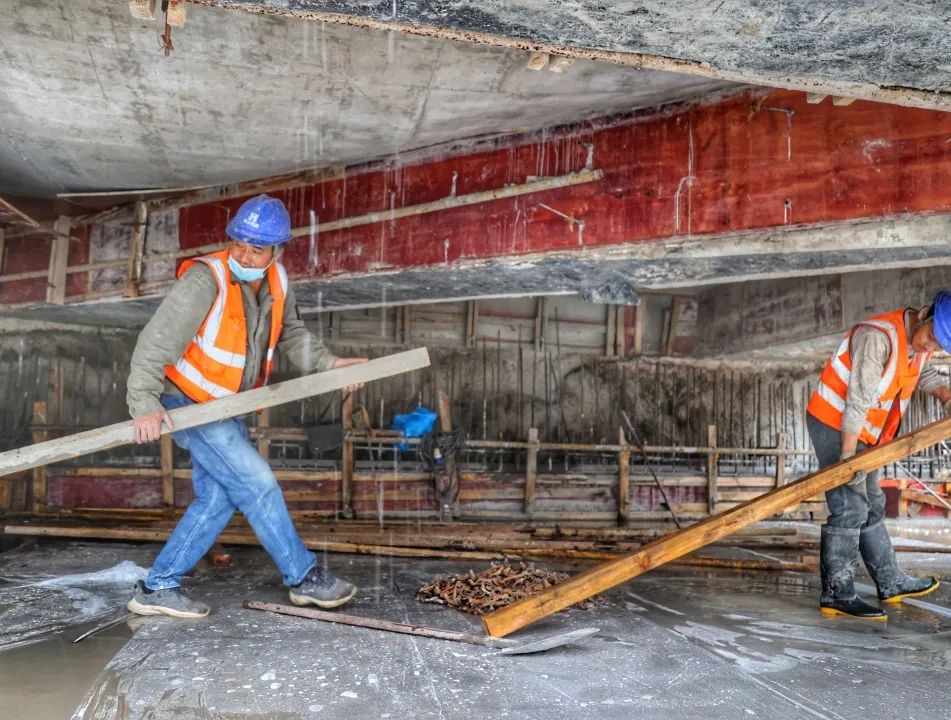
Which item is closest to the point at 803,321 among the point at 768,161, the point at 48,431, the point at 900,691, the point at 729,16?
the point at 768,161

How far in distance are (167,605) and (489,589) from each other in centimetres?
170

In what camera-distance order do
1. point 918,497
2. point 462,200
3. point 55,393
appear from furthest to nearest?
1. point 918,497
2. point 55,393
3. point 462,200

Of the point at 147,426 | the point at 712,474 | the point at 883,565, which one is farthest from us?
the point at 712,474

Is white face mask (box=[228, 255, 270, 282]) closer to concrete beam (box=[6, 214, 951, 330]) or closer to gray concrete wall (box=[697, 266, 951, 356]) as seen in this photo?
concrete beam (box=[6, 214, 951, 330])

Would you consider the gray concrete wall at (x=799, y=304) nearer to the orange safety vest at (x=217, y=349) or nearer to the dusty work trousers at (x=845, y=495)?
the dusty work trousers at (x=845, y=495)

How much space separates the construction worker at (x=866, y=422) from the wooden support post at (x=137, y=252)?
6.03 metres

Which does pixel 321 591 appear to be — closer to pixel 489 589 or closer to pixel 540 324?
pixel 489 589

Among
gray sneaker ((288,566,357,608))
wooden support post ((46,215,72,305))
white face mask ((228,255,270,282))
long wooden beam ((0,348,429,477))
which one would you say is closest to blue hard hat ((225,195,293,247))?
white face mask ((228,255,270,282))

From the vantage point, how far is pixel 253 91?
493 cm

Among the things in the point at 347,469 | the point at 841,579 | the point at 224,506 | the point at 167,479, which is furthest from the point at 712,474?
the point at 224,506

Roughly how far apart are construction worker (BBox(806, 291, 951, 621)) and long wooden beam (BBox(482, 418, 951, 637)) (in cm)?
25

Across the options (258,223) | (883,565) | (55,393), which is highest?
(258,223)

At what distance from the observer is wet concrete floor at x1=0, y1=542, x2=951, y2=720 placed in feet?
8.74

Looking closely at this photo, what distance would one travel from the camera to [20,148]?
19.8ft
